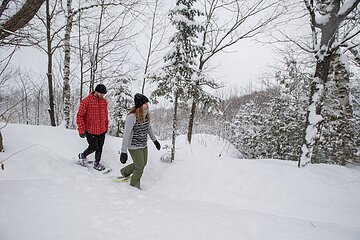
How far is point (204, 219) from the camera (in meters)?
2.87

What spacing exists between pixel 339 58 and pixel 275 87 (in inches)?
432

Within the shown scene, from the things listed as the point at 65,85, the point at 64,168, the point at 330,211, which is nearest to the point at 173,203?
the point at 64,168

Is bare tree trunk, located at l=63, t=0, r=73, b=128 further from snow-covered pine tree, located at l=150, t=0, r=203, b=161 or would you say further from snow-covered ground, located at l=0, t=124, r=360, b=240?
snow-covered pine tree, located at l=150, t=0, r=203, b=161

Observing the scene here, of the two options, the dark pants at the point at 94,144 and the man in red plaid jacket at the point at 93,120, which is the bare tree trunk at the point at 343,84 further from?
the dark pants at the point at 94,144

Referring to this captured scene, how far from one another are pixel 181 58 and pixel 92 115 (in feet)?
9.36

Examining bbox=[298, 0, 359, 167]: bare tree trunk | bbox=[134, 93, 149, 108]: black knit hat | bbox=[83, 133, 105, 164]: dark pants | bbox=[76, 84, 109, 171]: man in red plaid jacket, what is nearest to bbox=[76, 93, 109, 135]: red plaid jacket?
bbox=[76, 84, 109, 171]: man in red plaid jacket

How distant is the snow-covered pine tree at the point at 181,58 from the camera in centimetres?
541

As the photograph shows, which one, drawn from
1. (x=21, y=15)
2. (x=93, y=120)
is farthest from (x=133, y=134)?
(x=21, y=15)

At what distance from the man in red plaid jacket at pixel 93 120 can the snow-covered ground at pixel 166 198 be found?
455mm

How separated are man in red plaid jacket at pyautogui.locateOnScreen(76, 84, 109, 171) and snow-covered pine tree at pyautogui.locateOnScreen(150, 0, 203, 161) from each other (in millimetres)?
1595

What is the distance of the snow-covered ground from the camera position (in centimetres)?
243

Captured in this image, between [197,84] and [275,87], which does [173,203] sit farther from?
[275,87]

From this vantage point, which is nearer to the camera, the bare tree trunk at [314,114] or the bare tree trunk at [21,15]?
the bare tree trunk at [21,15]

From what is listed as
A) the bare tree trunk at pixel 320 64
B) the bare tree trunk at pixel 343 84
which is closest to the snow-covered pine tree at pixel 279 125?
the bare tree trunk at pixel 343 84
